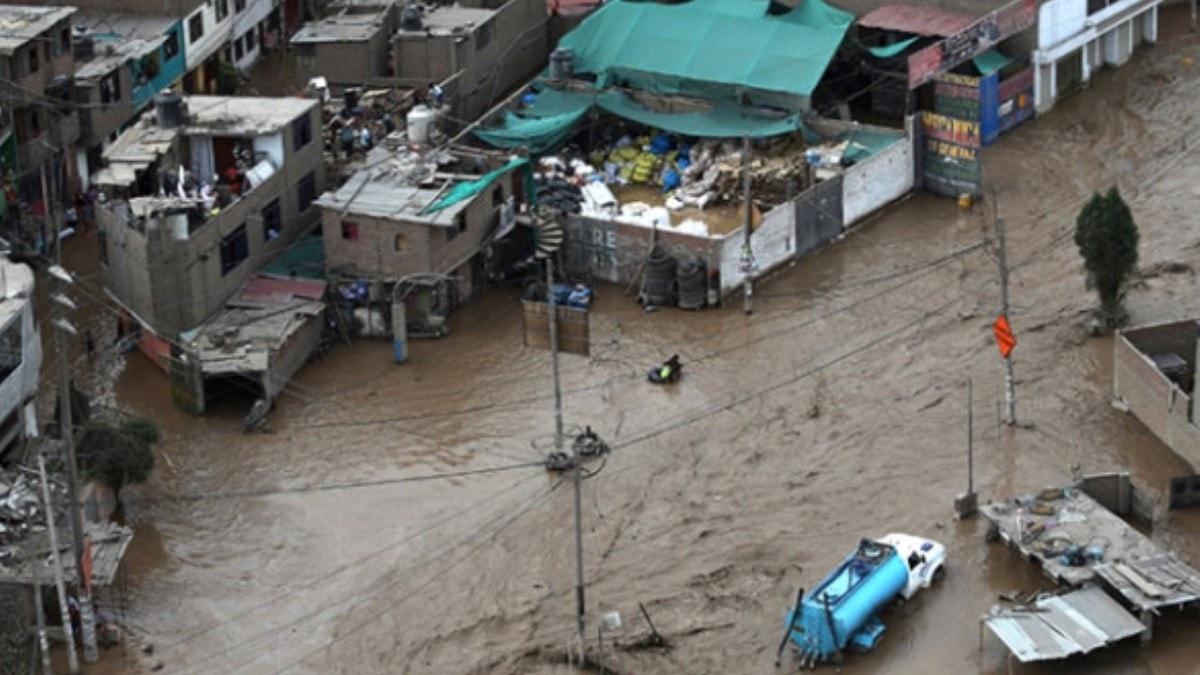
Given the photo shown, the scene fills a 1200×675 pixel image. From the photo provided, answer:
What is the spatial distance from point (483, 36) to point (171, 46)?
24.2 feet

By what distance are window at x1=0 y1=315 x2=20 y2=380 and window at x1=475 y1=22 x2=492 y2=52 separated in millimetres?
18807

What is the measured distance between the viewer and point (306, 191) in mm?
52750

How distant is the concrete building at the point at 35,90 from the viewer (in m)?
53.8

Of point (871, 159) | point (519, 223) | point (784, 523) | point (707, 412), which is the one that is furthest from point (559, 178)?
point (784, 523)

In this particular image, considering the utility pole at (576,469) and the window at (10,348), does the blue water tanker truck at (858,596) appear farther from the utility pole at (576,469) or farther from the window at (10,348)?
the window at (10,348)

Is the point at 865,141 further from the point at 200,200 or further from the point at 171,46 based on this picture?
the point at 171,46

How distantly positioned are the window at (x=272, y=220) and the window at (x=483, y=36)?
10.2m

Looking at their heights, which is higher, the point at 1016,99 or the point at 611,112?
the point at 611,112

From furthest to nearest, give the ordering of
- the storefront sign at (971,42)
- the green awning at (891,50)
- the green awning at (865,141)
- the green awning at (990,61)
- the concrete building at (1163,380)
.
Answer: the green awning at (891,50) < the green awning at (990,61) < the storefront sign at (971,42) < the green awning at (865,141) < the concrete building at (1163,380)

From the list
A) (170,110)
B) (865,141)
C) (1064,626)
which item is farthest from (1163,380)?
(170,110)

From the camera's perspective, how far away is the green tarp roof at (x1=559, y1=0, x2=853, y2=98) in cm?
5794

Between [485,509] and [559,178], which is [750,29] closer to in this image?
[559,178]

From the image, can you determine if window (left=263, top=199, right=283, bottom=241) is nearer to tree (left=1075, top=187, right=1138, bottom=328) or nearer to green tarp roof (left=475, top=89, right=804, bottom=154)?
green tarp roof (left=475, top=89, right=804, bottom=154)

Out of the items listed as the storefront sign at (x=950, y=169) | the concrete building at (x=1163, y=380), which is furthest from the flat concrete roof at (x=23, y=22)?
the concrete building at (x=1163, y=380)
